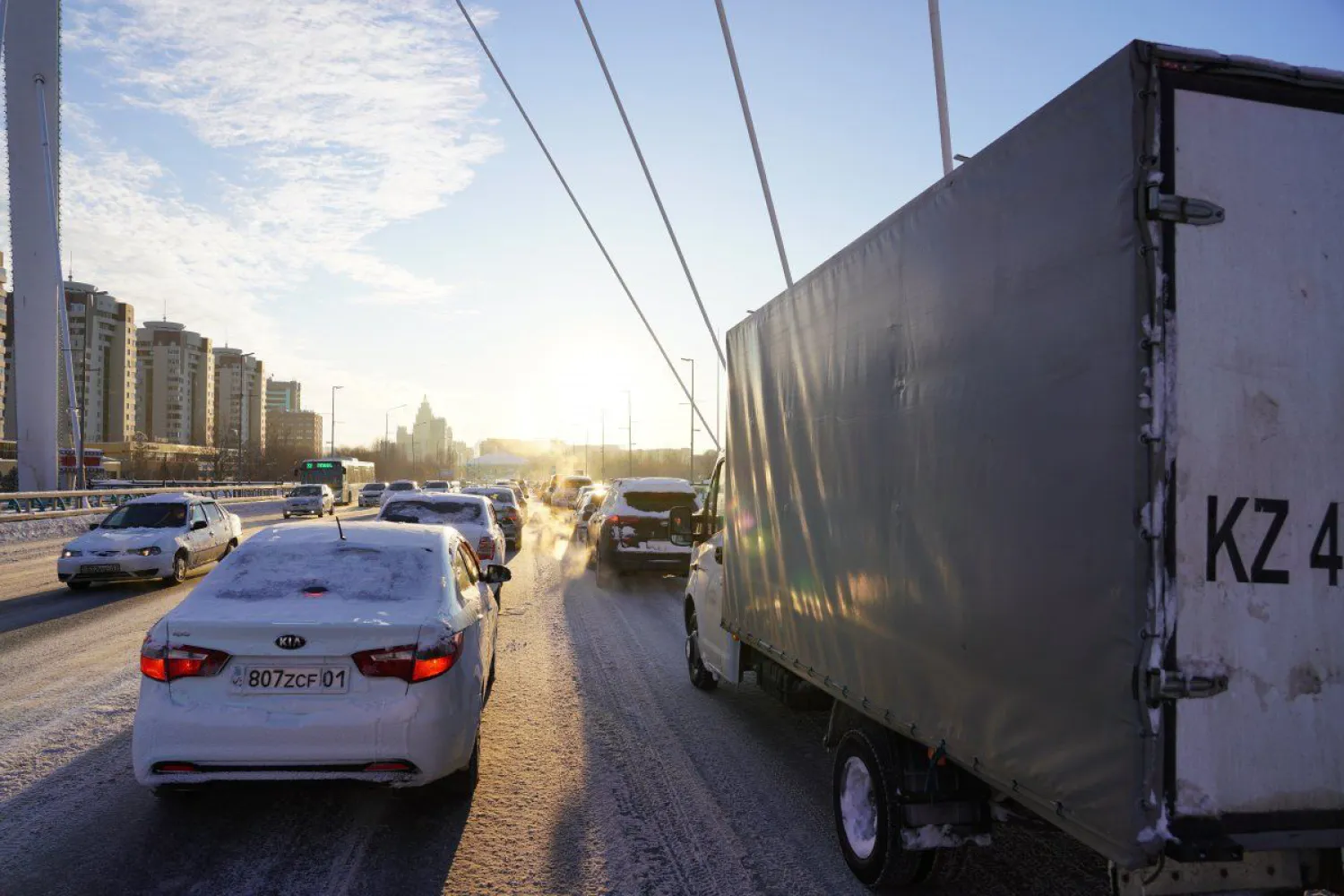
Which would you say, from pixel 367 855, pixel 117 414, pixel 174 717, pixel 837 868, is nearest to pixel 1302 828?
pixel 837 868

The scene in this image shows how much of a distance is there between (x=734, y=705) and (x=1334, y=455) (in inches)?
213

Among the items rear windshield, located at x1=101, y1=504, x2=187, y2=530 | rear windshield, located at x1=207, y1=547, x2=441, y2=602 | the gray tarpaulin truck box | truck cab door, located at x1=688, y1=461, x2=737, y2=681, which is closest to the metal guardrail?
rear windshield, located at x1=101, y1=504, x2=187, y2=530

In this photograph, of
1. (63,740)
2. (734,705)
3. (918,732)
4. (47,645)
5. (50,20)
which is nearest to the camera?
Result: (918,732)

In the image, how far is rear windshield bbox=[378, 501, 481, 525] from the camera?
12.4m

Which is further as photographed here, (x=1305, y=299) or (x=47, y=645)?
(x=47, y=645)

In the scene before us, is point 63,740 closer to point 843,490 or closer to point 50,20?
point 843,490

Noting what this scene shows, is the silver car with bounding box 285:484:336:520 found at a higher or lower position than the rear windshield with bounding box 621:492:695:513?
lower

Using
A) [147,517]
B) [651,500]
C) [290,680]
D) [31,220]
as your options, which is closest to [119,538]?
[147,517]

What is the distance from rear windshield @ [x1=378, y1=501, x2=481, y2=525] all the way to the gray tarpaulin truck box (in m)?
8.88

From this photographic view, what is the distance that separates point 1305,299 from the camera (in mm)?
2523

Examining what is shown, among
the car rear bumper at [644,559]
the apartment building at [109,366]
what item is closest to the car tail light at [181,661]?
the car rear bumper at [644,559]

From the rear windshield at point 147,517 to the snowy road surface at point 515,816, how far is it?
315 inches

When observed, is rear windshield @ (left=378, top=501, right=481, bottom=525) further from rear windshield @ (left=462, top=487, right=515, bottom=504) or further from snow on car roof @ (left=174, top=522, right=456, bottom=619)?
rear windshield @ (left=462, top=487, right=515, bottom=504)

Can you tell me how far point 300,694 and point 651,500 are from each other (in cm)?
1214
